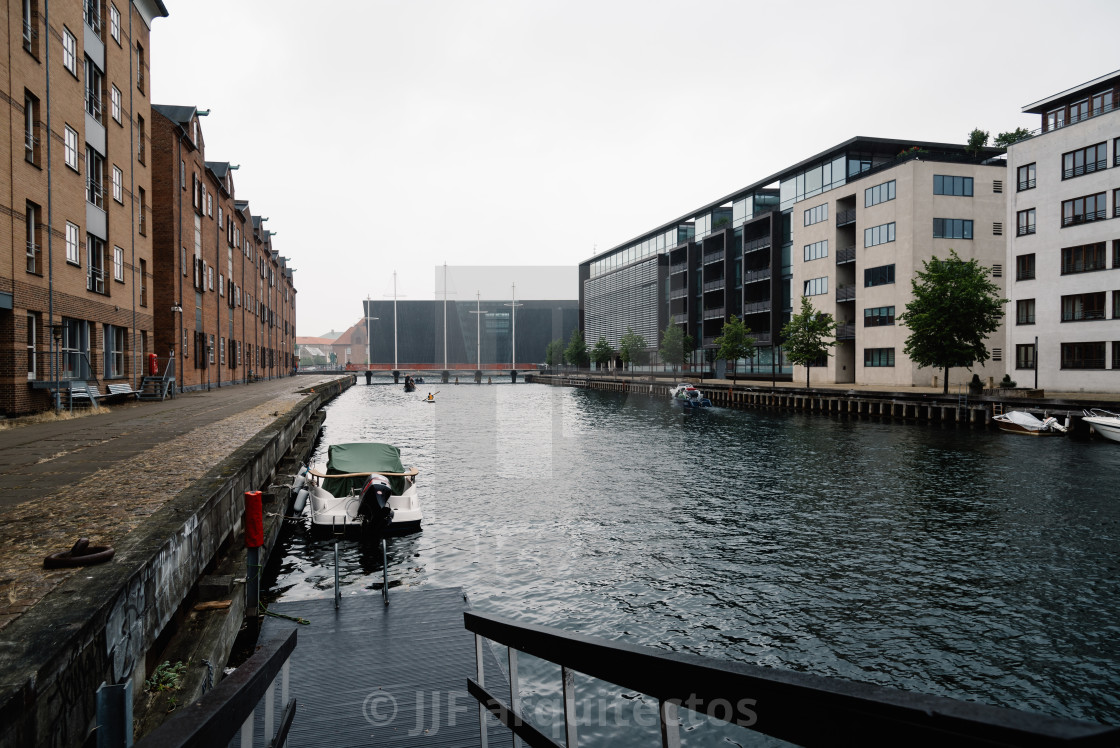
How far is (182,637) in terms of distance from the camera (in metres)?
7.78

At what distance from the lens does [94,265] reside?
27969 millimetres

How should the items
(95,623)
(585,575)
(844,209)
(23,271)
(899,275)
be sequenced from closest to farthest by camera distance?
(95,623), (585,575), (23,271), (899,275), (844,209)

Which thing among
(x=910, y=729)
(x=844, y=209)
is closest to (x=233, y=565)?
(x=910, y=729)

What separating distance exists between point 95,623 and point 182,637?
3.27m

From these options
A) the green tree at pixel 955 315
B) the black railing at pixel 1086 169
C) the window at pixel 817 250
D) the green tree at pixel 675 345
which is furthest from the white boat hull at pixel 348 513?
the green tree at pixel 675 345

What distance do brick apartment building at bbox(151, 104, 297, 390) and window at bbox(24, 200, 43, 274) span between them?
15.6m

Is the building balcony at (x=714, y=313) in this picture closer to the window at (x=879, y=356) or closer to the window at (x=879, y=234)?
the window at (x=879, y=234)

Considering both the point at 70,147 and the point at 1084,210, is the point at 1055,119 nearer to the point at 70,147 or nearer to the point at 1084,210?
the point at 1084,210

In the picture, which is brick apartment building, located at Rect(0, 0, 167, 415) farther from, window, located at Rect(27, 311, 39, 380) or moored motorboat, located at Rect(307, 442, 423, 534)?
moored motorboat, located at Rect(307, 442, 423, 534)

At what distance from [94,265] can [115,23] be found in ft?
37.1

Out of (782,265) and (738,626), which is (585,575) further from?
(782,265)

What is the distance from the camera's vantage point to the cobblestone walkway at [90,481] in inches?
254

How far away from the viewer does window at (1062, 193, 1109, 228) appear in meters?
44.4

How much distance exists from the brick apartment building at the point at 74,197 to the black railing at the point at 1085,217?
185 feet
